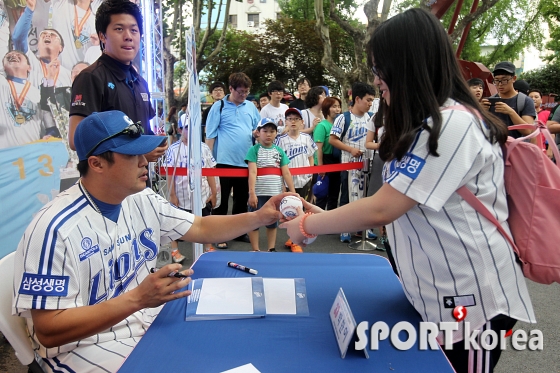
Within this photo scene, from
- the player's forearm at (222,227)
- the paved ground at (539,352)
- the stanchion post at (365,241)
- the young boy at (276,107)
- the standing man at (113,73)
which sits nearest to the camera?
the player's forearm at (222,227)

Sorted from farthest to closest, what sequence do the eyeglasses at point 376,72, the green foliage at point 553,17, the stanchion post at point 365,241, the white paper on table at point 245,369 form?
the green foliage at point 553,17 < the stanchion post at point 365,241 < the eyeglasses at point 376,72 < the white paper on table at point 245,369

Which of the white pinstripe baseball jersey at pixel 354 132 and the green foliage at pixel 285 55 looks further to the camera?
the green foliage at pixel 285 55

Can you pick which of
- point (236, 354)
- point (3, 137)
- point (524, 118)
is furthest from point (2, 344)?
point (524, 118)

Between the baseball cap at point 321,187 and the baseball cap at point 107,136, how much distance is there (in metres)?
4.27

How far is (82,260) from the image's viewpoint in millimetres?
1516

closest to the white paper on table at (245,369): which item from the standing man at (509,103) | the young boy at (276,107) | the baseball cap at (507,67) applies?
the standing man at (509,103)

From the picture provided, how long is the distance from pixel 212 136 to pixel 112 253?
3.79 meters

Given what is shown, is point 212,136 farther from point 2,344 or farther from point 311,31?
point 311,31

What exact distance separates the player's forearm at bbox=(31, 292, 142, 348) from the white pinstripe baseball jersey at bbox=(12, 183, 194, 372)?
33mm

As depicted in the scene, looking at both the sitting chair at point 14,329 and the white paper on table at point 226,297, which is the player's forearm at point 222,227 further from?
the sitting chair at point 14,329

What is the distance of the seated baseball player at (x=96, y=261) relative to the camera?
1.40 metres

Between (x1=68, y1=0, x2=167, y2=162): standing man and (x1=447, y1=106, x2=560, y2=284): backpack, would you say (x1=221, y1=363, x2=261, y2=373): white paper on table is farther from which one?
(x1=68, y1=0, x2=167, y2=162): standing man

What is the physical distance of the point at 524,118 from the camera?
181 inches

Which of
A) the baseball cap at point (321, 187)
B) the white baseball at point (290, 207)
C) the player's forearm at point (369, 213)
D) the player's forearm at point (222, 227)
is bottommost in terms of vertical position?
the baseball cap at point (321, 187)
